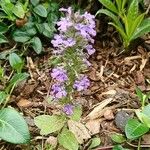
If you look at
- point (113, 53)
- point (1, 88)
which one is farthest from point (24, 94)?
point (113, 53)

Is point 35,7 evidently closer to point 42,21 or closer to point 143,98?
point 42,21

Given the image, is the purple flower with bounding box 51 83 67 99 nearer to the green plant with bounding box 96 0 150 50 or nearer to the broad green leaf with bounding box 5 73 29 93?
the broad green leaf with bounding box 5 73 29 93

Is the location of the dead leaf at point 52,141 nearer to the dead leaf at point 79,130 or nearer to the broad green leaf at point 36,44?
the dead leaf at point 79,130

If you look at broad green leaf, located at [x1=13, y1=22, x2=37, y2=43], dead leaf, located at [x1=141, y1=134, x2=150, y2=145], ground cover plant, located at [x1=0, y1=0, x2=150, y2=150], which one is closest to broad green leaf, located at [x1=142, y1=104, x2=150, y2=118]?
ground cover plant, located at [x1=0, y1=0, x2=150, y2=150]

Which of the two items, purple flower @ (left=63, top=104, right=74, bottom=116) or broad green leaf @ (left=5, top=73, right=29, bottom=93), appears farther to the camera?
broad green leaf @ (left=5, top=73, right=29, bottom=93)

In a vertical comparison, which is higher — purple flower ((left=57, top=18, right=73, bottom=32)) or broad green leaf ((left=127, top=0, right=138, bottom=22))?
purple flower ((left=57, top=18, right=73, bottom=32))

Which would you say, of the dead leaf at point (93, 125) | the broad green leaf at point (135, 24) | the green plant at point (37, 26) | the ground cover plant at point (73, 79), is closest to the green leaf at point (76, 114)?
the ground cover plant at point (73, 79)

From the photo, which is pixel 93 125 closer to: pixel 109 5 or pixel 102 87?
pixel 102 87
